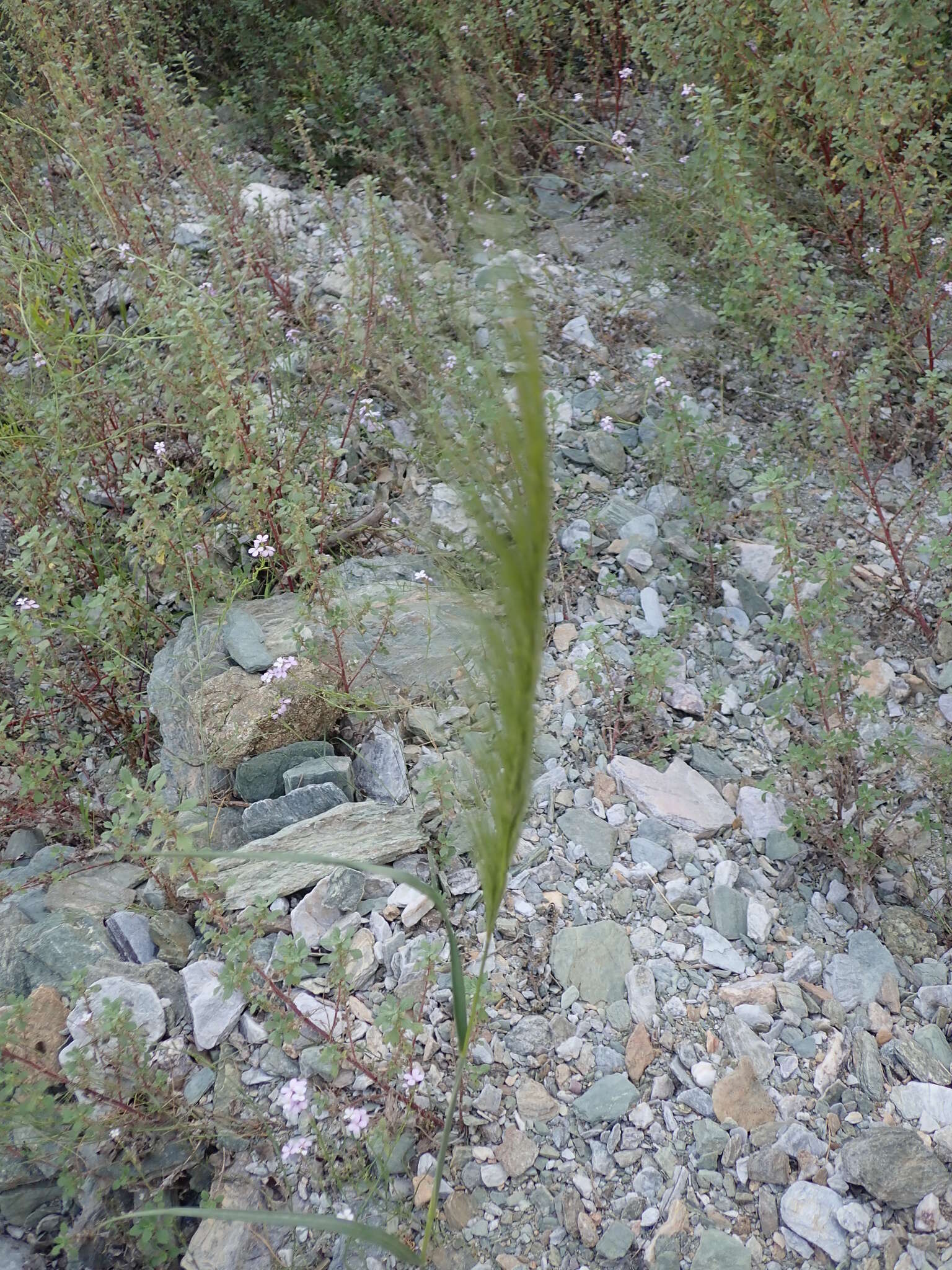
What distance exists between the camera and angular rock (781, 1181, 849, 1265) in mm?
1706

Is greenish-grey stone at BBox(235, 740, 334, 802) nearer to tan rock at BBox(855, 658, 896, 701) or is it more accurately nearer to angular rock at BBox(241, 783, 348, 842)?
angular rock at BBox(241, 783, 348, 842)

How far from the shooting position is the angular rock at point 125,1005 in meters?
2.00

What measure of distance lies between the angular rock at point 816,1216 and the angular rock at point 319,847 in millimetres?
1037

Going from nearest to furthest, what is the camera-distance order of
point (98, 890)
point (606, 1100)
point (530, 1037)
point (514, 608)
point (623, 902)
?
point (514, 608) → point (606, 1100) → point (530, 1037) → point (623, 902) → point (98, 890)

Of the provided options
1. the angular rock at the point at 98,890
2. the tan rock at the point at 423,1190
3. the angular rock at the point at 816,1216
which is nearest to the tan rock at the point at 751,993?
the angular rock at the point at 816,1216

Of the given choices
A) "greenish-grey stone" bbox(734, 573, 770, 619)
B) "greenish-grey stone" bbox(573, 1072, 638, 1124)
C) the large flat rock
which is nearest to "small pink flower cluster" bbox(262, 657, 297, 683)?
the large flat rock

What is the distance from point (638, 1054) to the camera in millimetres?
1976

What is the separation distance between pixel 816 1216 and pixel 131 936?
151cm

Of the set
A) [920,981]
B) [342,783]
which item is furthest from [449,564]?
[920,981]

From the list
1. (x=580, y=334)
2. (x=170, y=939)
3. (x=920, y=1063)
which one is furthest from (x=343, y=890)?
(x=580, y=334)

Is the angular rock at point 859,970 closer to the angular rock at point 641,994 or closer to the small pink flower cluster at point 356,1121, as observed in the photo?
the angular rock at point 641,994

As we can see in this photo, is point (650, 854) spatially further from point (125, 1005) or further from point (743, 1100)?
point (125, 1005)

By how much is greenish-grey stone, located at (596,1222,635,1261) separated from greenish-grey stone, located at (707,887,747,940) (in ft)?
2.15

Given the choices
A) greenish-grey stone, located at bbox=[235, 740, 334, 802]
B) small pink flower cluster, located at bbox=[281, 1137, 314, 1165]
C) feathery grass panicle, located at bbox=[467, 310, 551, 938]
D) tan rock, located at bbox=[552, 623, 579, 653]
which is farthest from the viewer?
tan rock, located at bbox=[552, 623, 579, 653]
